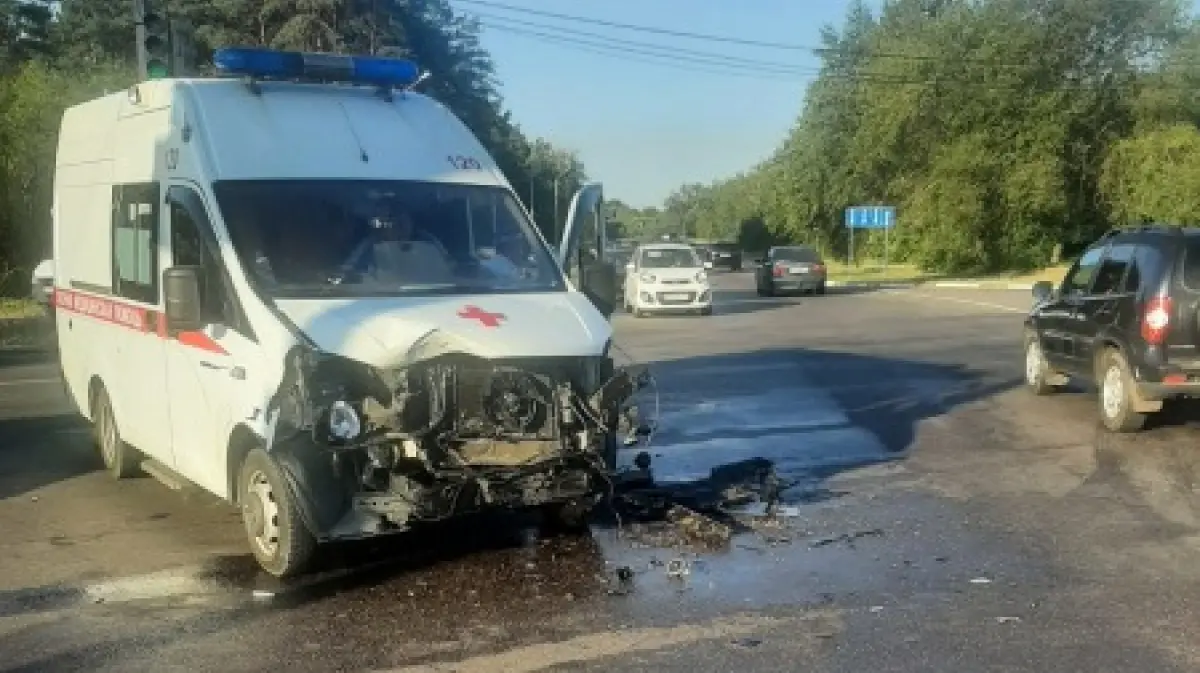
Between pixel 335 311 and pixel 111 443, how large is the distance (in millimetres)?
3916

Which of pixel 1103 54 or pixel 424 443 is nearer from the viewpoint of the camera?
pixel 424 443

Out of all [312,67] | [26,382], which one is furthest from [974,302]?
[312,67]

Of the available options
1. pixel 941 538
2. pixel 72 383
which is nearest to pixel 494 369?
pixel 941 538

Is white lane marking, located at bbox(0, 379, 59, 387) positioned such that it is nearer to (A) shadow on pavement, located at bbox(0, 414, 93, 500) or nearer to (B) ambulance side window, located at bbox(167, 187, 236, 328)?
(A) shadow on pavement, located at bbox(0, 414, 93, 500)

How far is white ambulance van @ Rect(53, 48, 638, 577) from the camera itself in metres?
6.92

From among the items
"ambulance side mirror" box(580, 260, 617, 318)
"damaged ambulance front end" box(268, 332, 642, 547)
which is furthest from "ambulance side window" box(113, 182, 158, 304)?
"ambulance side mirror" box(580, 260, 617, 318)

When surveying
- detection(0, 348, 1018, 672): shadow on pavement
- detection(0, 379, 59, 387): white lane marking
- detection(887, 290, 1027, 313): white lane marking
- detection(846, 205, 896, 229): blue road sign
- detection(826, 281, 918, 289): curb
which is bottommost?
detection(826, 281, 918, 289): curb

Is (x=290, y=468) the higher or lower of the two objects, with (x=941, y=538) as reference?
higher

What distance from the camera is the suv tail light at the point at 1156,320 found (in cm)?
1141

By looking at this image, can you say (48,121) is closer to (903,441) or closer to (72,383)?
(72,383)

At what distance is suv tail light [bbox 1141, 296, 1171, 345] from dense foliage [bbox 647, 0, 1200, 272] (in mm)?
41238

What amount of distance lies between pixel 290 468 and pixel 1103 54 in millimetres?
56768

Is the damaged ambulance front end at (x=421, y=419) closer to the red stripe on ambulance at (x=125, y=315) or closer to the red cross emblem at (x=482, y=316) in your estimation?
the red cross emblem at (x=482, y=316)

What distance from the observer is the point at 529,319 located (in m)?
7.37
